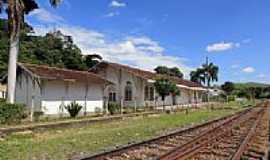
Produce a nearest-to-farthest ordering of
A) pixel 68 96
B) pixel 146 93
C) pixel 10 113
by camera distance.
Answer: pixel 10 113, pixel 68 96, pixel 146 93

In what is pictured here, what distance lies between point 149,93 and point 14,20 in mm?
27559

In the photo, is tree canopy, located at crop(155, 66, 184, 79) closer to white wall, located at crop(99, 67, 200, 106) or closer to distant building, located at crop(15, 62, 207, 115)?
distant building, located at crop(15, 62, 207, 115)

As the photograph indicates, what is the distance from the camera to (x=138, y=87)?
1844 inches

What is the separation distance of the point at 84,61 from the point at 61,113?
41027 millimetres

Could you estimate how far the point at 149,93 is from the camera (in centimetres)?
4950

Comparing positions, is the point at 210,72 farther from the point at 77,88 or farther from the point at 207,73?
the point at 77,88

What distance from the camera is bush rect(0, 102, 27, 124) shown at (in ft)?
70.3

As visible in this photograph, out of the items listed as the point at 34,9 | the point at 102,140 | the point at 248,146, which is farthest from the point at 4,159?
the point at 34,9

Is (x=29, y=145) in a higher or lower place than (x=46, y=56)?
lower

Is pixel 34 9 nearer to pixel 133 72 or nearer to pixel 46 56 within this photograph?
pixel 133 72

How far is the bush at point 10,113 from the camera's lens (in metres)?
21.4

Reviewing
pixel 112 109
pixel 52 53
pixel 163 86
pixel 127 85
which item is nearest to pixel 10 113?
pixel 112 109

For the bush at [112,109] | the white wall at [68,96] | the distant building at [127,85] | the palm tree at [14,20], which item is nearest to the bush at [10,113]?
the palm tree at [14,20]

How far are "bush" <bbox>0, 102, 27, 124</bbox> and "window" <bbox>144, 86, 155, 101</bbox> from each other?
26309mm
